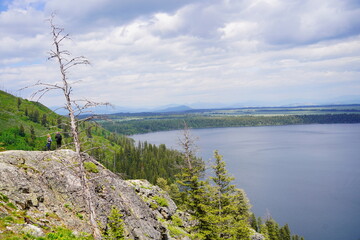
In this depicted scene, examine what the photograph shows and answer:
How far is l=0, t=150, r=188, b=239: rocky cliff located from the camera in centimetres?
1508

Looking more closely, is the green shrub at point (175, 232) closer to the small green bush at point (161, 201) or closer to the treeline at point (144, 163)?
the small green bush at point (161, 201)

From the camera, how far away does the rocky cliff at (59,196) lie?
49.5 feet

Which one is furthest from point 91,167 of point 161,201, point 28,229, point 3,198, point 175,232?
point 175,232

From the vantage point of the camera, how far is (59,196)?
18141 mm

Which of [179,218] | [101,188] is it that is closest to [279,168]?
[179,218]

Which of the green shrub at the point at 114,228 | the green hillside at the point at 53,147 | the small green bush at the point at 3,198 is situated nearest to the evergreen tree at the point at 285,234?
the green hillside at the point at 53,147

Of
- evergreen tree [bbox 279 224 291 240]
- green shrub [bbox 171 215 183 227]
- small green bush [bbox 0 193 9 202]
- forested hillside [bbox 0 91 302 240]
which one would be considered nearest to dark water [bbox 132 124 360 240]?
evergreen tree [bbox 279 224 291 240]

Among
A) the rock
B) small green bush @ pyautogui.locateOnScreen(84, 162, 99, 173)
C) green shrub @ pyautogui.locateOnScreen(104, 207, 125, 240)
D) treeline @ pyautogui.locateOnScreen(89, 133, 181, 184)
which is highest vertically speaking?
small green bush @ pyautogui.locateOnScreen(84, 162, 99, 173)

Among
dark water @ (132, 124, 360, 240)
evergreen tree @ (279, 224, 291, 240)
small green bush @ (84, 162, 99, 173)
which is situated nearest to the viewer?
small green bush @ (84, 162, 99, 173)

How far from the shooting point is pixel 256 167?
143375mm

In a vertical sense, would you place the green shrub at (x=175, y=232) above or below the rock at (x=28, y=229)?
below

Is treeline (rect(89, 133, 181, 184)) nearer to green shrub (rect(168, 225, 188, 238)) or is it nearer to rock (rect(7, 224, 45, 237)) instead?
green shrub (rect(168, 225, 188, 238))

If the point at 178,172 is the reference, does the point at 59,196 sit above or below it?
above

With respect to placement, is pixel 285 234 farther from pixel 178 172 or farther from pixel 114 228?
pixel 178 172
